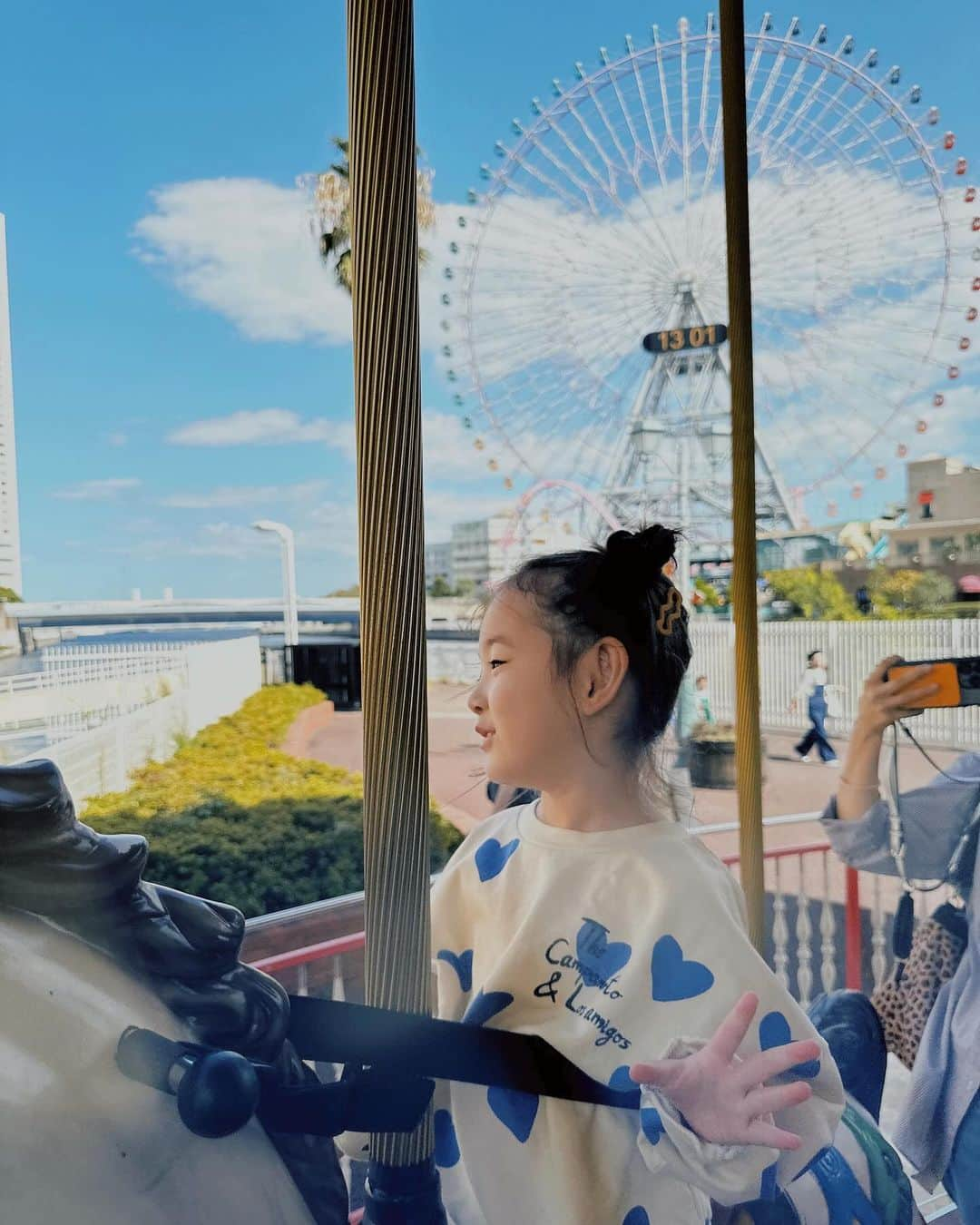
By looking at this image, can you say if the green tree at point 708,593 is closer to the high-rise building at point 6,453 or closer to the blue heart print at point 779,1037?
the blue heart print at point 779,1037

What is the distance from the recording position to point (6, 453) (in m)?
0.68

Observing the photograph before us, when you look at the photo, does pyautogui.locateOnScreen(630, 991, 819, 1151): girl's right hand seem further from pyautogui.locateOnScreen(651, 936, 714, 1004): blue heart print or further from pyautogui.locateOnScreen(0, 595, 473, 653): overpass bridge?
pyautogui.locateOnScreen(0, 595, 473, 653): overpass bridge

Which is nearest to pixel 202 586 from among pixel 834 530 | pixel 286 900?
→ pixel 286 900

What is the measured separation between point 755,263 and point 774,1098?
3760 millimetres

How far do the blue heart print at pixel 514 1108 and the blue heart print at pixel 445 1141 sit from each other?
45 mm

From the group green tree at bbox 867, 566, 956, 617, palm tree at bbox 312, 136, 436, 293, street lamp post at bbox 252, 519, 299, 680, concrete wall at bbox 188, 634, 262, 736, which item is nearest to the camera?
street lamp post at bbox 252, 519, 299, 680

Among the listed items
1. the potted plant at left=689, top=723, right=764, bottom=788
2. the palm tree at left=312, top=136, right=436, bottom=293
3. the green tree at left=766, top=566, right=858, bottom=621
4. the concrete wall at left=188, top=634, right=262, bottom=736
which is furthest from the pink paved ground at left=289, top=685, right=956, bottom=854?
the concrete wall at left=188, top=634, right=262, bottom=736

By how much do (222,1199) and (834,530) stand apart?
3.55 m

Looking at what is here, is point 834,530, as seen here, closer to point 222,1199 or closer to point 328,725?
point 328,725

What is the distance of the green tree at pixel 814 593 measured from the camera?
8.91 feet

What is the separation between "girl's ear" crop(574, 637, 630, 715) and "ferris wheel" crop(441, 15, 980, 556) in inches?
126

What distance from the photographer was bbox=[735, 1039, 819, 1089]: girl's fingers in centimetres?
54

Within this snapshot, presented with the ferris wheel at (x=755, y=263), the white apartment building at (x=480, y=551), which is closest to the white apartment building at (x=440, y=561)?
the white apartment building at (x=480, y=551)

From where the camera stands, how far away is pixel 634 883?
0.61m
